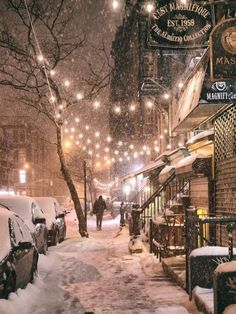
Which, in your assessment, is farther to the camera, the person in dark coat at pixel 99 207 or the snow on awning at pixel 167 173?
the person in dark coat at pixel 99 207

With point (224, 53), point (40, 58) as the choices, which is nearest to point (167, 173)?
point (40, 58)

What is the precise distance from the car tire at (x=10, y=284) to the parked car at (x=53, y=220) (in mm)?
9966

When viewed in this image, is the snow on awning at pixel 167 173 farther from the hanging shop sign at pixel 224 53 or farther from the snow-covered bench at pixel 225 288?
the snow-covered bench at pixel 225 288

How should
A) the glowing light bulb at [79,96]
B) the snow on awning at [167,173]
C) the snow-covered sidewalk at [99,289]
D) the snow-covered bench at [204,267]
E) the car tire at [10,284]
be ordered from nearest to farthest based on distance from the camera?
the car tire at [10,284] < the snow-covered sidewalk at [99,289] < the snow-covered bench at [204,267] < the snow on awning at [167,173] < the glowing light bulb at [79,96]

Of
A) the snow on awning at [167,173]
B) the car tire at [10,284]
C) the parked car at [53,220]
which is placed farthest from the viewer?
the parked car at [53,220]

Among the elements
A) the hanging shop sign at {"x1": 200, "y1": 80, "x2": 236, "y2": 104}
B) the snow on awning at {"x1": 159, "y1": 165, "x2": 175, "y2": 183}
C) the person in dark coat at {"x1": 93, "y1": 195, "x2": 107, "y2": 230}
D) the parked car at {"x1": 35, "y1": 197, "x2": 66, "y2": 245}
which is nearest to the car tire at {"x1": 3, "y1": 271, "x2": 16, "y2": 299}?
the hanging shop sign at {"x1": 200, "y1": 80, "x2": 236, "y2": 104}

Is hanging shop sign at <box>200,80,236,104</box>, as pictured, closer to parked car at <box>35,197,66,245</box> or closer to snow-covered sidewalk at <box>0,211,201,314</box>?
snow-covered sidewalk at <box>0,211,201,314</box>

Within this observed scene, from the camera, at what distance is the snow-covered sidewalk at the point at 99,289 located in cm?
794

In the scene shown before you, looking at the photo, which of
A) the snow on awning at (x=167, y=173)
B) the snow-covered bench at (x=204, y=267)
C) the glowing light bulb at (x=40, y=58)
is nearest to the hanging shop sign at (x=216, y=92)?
the snow-covered bench at (x=204, y=267)

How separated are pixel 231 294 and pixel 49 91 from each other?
1849cm

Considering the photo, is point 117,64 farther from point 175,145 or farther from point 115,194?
point 175,145

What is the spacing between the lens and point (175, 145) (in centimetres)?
2372

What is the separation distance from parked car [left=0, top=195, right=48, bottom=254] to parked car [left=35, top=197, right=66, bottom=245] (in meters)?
2.84

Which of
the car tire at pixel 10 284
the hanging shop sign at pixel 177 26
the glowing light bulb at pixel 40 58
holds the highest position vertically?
the glowing light bulb at pixel 40 58
